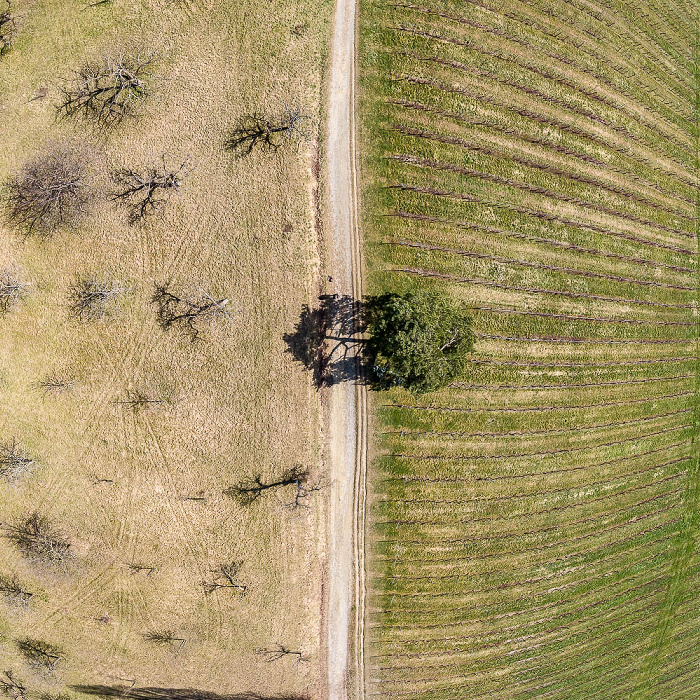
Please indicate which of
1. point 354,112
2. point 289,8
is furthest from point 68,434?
point 289,8

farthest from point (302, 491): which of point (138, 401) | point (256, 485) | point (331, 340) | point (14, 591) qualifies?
point (14, 591)

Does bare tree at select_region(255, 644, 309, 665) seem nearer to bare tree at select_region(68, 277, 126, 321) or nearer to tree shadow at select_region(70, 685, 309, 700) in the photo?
tree shadow at select_region(70, 685, 309, 700)

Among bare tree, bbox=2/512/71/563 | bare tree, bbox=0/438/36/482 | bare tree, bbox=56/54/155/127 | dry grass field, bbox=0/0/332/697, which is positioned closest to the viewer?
bare tree, bbox=56/54/155/127

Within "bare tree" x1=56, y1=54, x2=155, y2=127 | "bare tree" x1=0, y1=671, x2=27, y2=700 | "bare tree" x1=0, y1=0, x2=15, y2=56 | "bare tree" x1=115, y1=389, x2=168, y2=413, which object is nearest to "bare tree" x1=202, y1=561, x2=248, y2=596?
"bare tree" x1=115, y1=389, x2=168, y2=413

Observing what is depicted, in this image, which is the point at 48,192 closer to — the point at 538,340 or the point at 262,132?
the point at 262,132

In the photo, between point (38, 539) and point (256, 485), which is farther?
point (256, 485)

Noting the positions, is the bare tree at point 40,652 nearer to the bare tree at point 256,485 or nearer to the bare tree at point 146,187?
the bare tree at point 256,485
